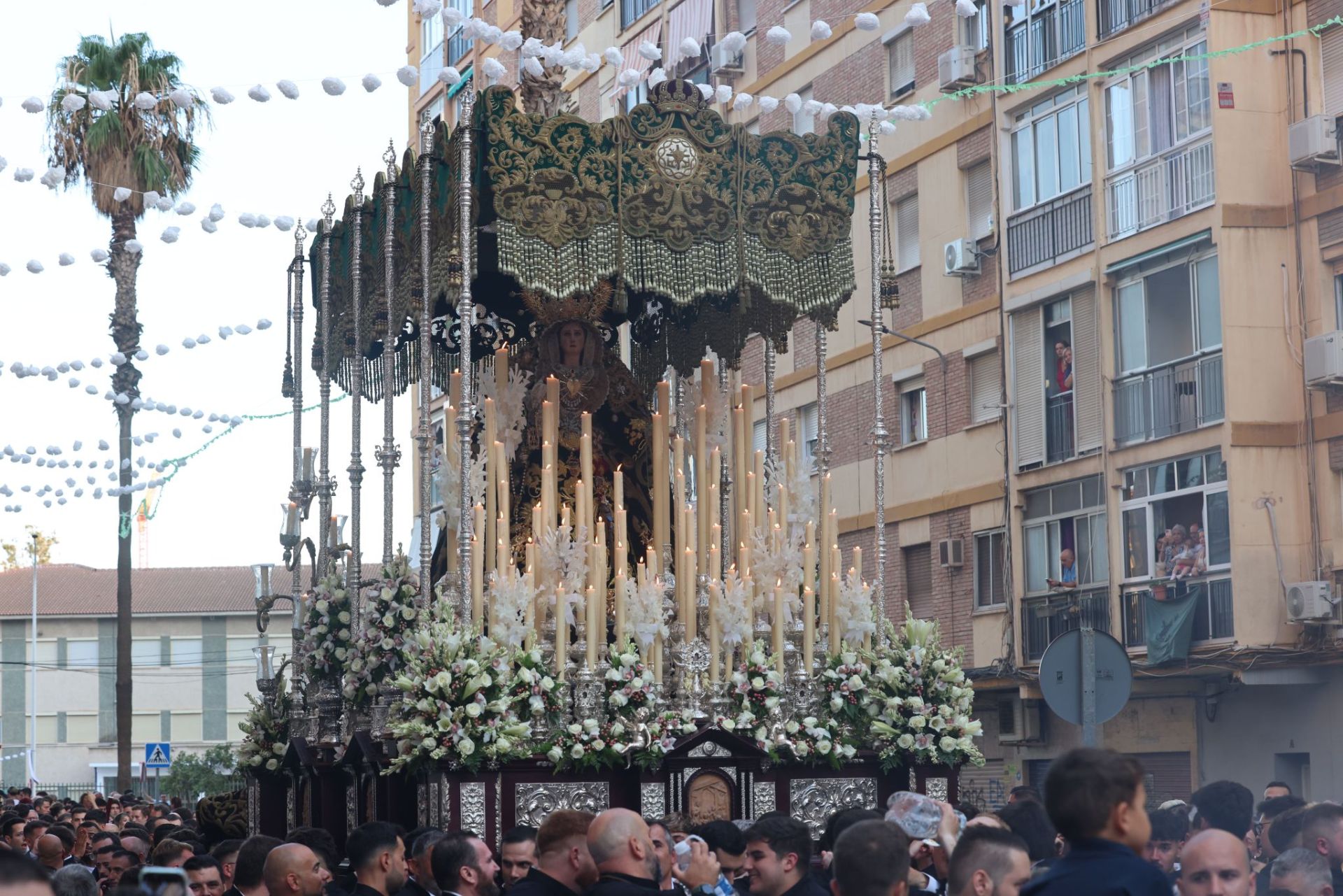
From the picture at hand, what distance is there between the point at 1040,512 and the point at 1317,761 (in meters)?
4.74

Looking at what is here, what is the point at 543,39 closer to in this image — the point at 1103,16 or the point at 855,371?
the point at 1103,16

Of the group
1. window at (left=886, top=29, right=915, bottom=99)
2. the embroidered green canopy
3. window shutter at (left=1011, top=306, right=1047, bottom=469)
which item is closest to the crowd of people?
the embroidered green canopy

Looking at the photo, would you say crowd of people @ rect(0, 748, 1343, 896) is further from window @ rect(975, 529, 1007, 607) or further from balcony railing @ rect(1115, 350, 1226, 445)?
window @ rect(975, 529, 1007, 607)

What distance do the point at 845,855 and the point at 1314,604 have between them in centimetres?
1599

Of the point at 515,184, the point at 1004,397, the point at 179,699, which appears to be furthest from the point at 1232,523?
the point at 179,699

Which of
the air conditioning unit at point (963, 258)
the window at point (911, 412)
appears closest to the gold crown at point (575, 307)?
the air conditioning unit at point (963, 258)

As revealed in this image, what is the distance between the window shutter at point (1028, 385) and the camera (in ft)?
80.0

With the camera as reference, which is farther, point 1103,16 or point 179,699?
point 179,699

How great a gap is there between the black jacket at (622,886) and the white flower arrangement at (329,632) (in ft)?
28.1

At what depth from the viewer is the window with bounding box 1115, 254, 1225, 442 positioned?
21.8 meters

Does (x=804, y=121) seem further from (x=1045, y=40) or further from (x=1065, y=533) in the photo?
(x=1065, y=533)

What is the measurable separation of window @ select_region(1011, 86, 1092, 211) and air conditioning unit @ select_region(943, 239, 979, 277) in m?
0.83

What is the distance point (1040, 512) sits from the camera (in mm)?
24484

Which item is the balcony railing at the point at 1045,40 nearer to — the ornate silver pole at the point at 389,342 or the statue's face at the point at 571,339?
the statue's face at the point at 571,339
